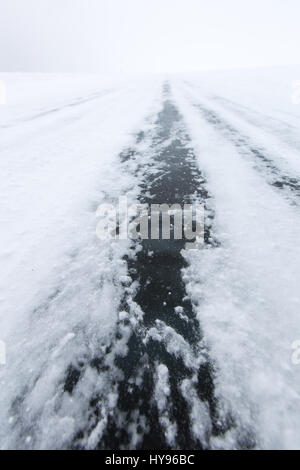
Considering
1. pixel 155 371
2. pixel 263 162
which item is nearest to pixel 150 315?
pixel 155 371

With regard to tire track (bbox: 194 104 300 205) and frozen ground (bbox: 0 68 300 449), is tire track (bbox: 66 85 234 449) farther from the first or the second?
tire track (bbox: 194 104 300 205)

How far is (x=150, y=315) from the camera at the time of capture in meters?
1.35

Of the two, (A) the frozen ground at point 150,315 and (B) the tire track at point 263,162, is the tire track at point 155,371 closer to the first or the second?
(A) the frozen ground at point 150,315

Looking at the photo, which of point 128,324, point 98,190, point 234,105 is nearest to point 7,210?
point 98,190

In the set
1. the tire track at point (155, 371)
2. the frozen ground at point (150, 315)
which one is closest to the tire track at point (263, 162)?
the frozen ground at point (150, 315)

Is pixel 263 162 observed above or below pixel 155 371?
above

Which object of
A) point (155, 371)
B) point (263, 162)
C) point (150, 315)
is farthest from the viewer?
point (263, 162)

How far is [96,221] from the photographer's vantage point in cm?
212

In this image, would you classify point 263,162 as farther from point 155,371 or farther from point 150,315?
point 155,371

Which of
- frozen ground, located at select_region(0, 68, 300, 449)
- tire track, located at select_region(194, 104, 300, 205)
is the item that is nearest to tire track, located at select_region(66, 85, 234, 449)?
frozen ground, located at select_region(0, 68, 300, 449)

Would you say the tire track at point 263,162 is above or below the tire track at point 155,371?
above

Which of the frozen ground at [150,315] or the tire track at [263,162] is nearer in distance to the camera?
the frozen ground at [150,315]

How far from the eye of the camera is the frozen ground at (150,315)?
3.19ft

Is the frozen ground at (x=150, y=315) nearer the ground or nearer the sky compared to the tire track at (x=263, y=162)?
nearer the ground
